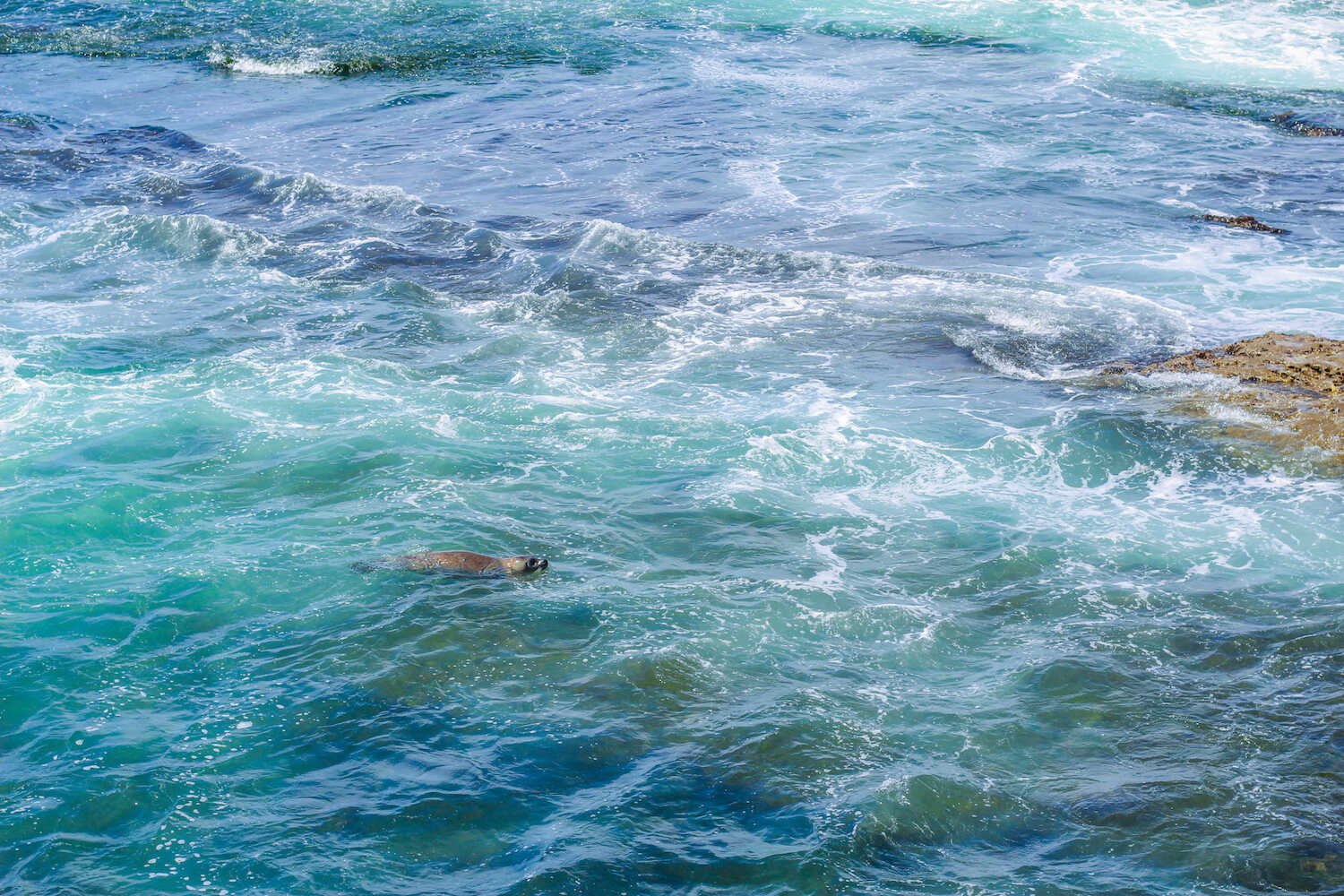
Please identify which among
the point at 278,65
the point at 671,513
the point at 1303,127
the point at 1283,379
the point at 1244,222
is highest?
the point at 278,65

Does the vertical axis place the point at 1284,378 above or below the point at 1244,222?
below

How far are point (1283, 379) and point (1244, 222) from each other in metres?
7.50

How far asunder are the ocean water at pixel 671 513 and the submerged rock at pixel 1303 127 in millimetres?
452

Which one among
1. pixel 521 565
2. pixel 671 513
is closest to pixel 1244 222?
pixel 671 513

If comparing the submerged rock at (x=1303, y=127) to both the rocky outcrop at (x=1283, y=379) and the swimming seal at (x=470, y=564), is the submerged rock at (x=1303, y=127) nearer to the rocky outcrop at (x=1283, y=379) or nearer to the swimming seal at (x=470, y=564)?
the rocky outcrop at (x=1283, y=379)

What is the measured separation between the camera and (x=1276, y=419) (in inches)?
559

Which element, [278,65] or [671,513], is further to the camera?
[278,65]

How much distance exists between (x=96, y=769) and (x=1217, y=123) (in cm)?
2621

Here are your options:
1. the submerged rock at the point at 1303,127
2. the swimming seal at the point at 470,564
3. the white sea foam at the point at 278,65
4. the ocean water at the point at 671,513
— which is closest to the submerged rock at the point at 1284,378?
the ocean water at the point at 671,513

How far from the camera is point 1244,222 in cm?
2116

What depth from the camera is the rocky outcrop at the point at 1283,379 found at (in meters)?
13.9

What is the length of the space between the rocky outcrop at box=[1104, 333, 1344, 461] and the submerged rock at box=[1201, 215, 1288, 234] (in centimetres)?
538

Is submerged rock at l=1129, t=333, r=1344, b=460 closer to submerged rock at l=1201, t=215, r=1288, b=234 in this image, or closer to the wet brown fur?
submerged rock at l=1201, t=215, r=1288, b=234

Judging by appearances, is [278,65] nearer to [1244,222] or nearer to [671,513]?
[1244,222]
